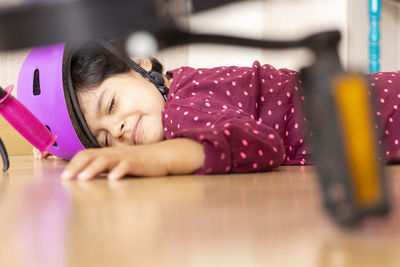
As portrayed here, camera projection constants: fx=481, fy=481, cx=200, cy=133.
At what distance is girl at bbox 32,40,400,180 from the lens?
0.75 meters

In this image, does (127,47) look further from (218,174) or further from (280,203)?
(218,174)

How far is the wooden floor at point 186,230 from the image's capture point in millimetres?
271

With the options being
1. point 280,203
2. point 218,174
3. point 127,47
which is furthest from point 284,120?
point 127,47

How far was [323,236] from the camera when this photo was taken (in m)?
0.31

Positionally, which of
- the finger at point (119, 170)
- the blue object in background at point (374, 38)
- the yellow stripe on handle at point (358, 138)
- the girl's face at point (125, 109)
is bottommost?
the finger at point (119, 170)

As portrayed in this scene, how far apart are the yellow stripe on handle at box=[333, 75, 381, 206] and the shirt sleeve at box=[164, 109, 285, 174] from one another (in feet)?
1.51

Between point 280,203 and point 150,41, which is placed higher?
point 150,41

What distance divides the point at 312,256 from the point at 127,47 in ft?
0.50

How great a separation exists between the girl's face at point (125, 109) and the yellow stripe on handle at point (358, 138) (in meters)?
0.82

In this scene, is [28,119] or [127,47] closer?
[127,47]

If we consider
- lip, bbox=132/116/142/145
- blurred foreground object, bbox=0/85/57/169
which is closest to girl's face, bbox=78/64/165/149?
lip, bbox=132/116/142/145

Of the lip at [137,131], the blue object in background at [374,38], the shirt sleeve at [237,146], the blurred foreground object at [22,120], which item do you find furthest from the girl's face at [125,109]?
the blue object in background at [374,38]

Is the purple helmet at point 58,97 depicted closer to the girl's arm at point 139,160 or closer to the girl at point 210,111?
the girl at point 210,111

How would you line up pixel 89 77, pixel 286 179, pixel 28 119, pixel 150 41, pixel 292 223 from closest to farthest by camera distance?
pixel 150 41 < pixel 292 223 < pixel 286 179 < pixel 28 119 < pixel 89 77
